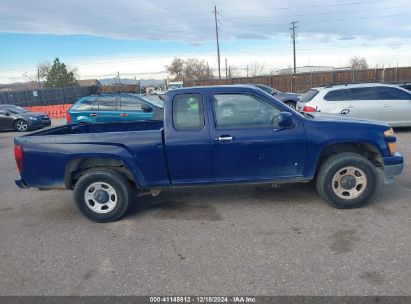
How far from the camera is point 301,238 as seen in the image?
12.2ft

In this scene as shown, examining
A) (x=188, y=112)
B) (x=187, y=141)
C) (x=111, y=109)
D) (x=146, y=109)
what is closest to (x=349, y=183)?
(x=187, y=141)

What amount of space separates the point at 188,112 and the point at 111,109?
710 cm

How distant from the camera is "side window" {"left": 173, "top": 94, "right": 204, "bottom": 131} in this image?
435 cm

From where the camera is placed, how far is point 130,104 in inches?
430

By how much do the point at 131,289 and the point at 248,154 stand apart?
2.17 metres

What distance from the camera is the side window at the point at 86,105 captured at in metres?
10.9

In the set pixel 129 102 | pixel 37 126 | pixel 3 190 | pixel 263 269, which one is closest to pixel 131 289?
pixel 263 269

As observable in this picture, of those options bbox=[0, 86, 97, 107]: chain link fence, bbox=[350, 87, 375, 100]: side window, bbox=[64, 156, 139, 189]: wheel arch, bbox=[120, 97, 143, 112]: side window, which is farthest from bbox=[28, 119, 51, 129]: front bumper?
bbox=[350, 87, 375, 100]: side window

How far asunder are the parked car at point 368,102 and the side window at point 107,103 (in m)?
5.97

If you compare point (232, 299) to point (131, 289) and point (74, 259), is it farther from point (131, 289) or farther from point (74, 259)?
point (74, 259)

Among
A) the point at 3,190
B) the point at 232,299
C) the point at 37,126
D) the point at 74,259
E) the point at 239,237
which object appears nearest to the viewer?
the point at 232,299

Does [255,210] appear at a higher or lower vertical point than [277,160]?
lower

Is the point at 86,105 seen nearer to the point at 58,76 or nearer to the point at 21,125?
the point at 21,125

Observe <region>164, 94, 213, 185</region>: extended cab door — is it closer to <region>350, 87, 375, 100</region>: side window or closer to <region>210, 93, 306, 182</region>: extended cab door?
<region>210, 93, 306, 182</region>: extended cab door
